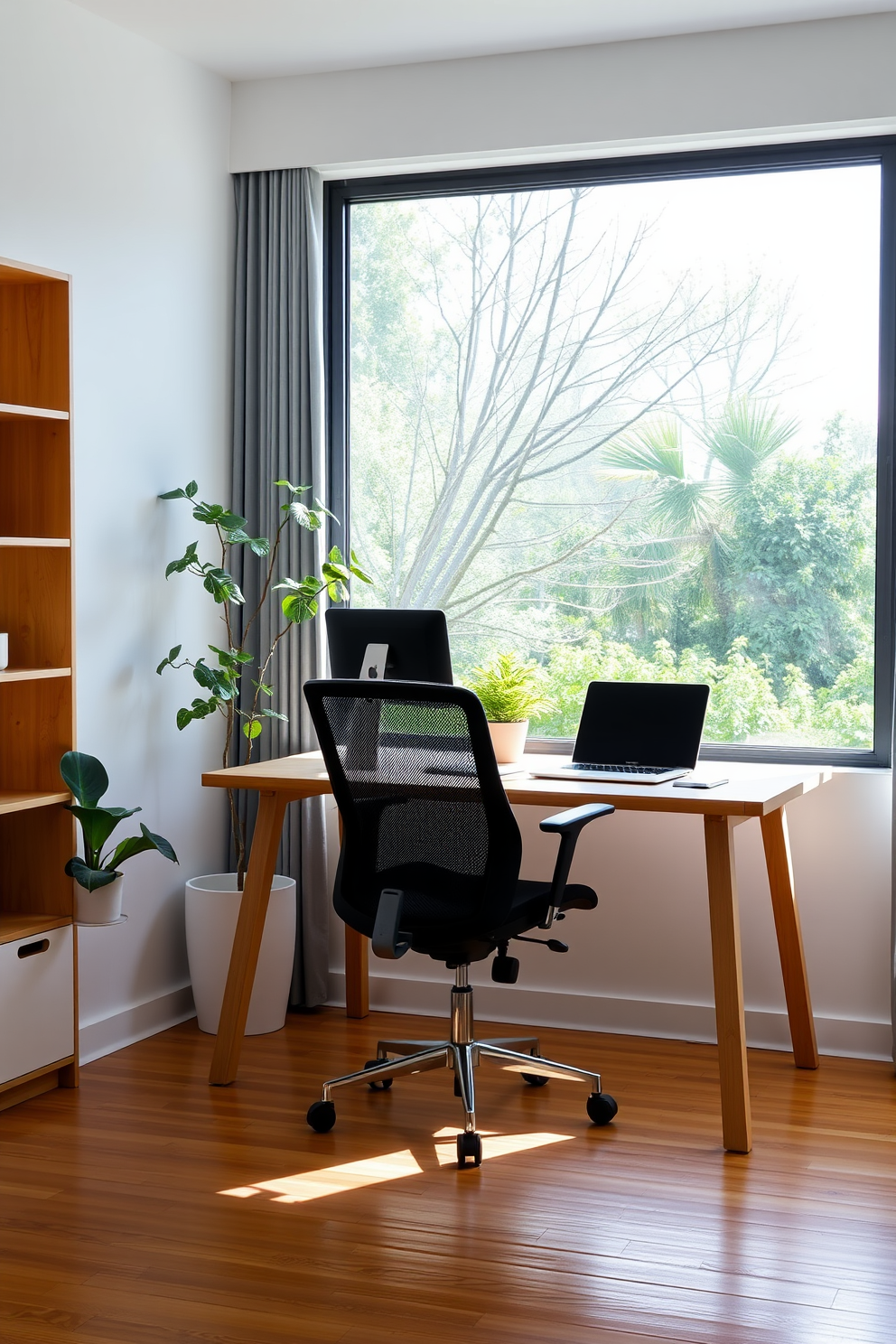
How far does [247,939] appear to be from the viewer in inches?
139

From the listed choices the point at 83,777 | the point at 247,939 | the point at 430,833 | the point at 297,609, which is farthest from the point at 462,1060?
the point at 297,609

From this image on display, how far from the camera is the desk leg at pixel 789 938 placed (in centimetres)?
356

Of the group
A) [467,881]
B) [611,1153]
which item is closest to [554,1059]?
[611,1153]

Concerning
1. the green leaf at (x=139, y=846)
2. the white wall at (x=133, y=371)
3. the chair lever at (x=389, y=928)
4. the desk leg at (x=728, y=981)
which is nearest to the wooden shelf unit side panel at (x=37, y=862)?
the green leaf at (x=139, y=846)

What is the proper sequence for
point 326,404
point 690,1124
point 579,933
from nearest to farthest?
point 690,1124 < point 579,933 < point 326,404

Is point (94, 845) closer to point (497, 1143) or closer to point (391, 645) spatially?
point (391, 645)

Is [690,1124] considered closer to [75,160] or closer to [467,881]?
[467,881]

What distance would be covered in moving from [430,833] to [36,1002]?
3.56 feet

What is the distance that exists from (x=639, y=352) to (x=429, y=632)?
1.20 m

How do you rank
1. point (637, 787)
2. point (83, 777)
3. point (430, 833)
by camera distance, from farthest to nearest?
point (83, 777) → point (637, 787) → point (430, 833)

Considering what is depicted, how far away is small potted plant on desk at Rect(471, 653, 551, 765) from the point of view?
371cm

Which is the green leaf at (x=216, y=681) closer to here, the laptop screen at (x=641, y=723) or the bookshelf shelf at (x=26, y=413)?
the bookshelf shelf at (x=26, y=413)

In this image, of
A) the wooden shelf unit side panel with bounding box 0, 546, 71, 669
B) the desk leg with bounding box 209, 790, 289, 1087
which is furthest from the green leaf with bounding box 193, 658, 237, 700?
the wooden shelf unit side panel with bounding box 0, 546, 71, 669

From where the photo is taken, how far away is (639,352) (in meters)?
Result: 4.09
